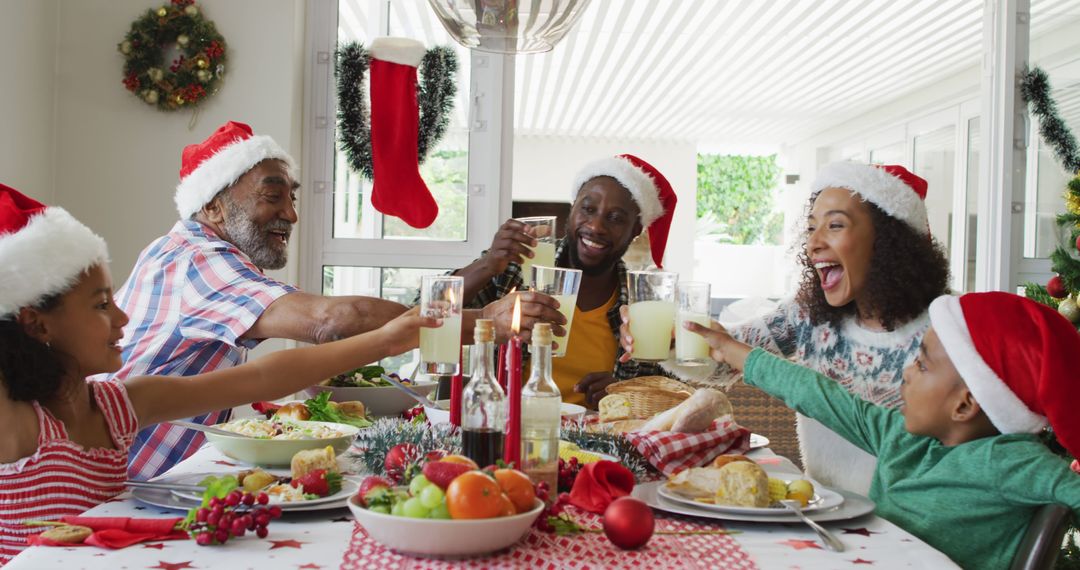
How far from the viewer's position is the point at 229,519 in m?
1.11

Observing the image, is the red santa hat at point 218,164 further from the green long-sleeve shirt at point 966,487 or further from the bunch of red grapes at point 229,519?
the green long-sleeve shirt at point 966,487

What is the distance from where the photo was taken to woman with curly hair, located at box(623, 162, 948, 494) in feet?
7.45

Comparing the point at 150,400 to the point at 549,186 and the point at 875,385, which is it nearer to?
the point at 875,385

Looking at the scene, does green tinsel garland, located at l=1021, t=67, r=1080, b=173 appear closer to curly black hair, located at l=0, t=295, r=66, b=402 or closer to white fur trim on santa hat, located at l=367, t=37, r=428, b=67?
white fur trim on santa hat, located at l=367, t=37, r=428, b=67

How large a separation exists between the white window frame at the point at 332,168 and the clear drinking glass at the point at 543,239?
68.9 inches

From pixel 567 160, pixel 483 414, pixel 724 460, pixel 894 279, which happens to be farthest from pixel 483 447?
pixel 567 160

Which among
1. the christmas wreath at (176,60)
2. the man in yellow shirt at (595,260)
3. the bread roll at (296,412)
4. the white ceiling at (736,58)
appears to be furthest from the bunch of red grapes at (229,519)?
the white ceiling at (736,58)

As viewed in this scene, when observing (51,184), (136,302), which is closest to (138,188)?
(51,184)

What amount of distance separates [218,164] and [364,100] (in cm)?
147

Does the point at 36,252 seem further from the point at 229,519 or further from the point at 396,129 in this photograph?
the point at 396,129

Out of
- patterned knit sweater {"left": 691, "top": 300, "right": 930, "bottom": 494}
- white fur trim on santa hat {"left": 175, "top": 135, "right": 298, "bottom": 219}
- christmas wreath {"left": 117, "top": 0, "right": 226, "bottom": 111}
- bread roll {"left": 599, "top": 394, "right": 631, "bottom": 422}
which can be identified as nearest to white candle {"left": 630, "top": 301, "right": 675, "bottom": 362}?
bread roll {"left": 599, "top": 394, "right": 631, "bottom": 422}

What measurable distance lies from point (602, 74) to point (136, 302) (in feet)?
24.2

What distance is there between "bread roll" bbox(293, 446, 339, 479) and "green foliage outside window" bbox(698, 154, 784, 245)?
1705cm

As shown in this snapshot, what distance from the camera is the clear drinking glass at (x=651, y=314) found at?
6.59 feet
